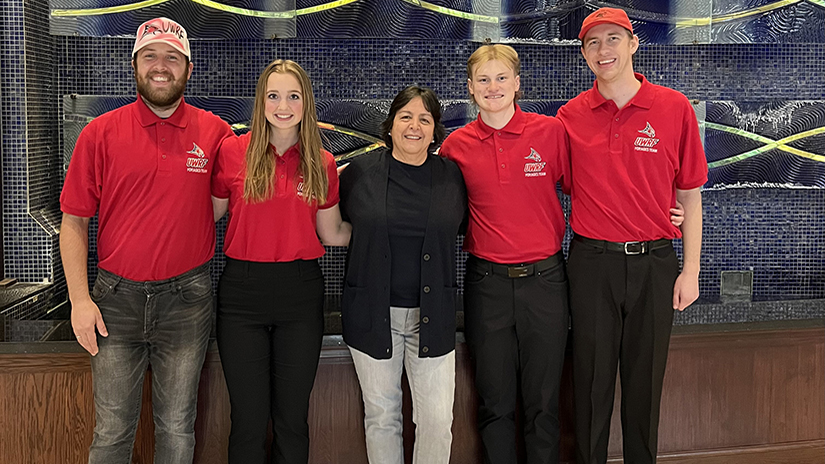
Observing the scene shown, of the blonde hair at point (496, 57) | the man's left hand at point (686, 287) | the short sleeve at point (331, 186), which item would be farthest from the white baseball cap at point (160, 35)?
the man's left hand at point (686, 287)

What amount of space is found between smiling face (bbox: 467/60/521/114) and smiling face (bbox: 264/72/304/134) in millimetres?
656

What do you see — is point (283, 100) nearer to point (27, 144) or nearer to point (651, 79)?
point (27, 144)

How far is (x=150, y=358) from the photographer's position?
2424 mm

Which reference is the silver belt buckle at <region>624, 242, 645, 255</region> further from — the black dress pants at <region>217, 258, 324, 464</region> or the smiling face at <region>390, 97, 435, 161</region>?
the black dress pants at <region>217, 258, 324, 464</region>

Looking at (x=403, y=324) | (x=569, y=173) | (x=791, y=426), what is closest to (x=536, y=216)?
(x=569, y=173)

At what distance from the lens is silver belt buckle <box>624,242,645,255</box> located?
99.0 inches

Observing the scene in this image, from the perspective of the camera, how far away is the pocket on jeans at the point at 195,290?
2381 mm

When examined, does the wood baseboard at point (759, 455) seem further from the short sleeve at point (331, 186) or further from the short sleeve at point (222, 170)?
the short sleeve at point (222, 170)

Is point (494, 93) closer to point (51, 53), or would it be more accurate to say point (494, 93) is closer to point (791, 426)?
point (791, 426)

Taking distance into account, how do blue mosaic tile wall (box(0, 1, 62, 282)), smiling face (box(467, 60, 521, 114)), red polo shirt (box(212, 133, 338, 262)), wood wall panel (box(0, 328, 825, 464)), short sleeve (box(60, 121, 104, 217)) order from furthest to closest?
blue mosaic tile wall (box(0, 1, 62, 282)) < wood wall panel (box(0, 328, 825, 464)) < smiling face (box(467, 60, 521, 114)) < red polo shirt (box(212, 133, 338, 262)) < short sleeve (box(60, 121, 104, 217))

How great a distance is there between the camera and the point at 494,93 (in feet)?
8.22

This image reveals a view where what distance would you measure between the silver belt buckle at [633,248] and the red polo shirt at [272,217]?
43.6 inches

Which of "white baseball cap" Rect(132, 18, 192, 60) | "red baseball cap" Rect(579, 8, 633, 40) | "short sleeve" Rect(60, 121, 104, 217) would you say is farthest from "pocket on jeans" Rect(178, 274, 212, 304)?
"red baseball cap" Rect(579, 8, 633, 40)

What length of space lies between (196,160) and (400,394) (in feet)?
3.69
